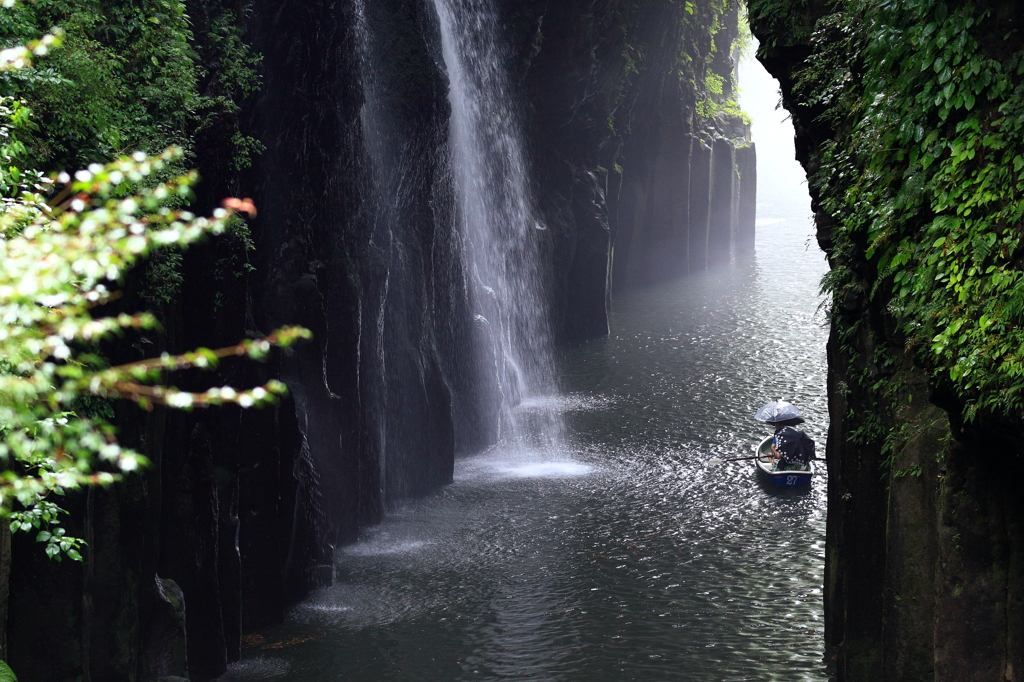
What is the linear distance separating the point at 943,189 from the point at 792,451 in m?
15.5

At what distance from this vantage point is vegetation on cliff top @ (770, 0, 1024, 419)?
9422 millimetres

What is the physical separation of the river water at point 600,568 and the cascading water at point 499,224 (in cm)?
207

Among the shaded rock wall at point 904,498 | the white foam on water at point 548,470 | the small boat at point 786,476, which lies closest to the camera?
the shaded rock wall at point 904,498

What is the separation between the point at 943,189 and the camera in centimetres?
1054

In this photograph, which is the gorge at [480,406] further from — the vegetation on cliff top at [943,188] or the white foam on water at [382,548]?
the white foam on water at [382,548]

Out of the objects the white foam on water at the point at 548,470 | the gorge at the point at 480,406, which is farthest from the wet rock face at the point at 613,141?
the white foam on water at the point at 548,470

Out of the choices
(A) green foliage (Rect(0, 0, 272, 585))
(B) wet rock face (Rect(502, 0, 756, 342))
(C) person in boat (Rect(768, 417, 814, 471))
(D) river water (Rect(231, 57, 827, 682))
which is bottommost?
(D) river water (Rect(231, 57, 827, 682))

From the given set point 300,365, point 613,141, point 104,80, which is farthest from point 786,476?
point 613,141

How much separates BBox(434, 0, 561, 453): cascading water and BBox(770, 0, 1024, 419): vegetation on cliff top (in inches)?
796

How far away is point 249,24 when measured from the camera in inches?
816

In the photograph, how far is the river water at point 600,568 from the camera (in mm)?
17016

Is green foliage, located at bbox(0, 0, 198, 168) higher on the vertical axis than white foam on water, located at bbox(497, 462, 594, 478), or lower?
higher

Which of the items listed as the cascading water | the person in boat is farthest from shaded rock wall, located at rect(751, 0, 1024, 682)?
the cascading water

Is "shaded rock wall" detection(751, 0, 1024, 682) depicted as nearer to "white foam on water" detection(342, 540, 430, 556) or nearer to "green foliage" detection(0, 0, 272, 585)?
"green foliage" detection(0, 0, 272, 585)
